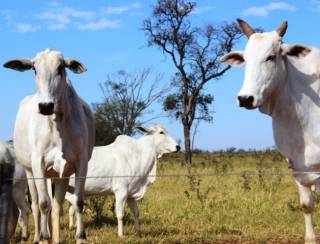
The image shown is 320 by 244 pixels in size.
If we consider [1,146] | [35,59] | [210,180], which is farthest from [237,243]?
[210,180]

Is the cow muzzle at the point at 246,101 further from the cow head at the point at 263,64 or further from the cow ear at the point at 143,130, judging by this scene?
the cow ear at the point at 143,130

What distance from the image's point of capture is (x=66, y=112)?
6.20m

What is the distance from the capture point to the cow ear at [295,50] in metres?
5.38

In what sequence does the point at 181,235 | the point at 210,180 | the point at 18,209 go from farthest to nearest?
the point at 210,180 < the point at 18,209 < the point at 181,235

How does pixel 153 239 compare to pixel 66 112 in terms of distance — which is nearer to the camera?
pixel 66 112

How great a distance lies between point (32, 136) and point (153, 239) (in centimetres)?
172

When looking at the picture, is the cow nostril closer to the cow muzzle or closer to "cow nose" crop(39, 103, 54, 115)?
the cow muzzle

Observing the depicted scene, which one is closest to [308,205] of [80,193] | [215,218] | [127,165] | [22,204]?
[80,193]

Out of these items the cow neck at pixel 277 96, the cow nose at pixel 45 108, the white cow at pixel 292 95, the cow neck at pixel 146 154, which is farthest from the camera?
the cow neck at pixel 146 154

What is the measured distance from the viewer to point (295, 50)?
5.41 metres

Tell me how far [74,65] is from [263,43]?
6.39 ft

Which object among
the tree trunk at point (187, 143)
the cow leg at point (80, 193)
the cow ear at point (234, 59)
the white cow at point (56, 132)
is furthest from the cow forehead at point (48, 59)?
the tree trunk at point (187, 143)

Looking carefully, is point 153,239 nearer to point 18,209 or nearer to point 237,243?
point 237,243

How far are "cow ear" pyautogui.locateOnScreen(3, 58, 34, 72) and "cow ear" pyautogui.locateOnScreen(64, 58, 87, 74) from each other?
340 millimetres
